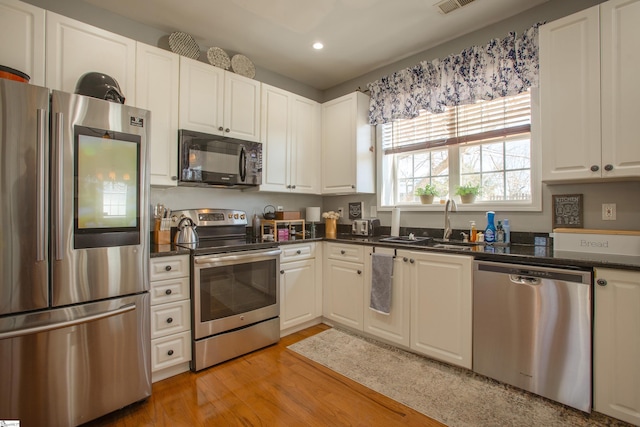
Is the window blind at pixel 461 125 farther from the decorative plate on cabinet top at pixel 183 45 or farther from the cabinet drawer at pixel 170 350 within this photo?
the cabinet drawer at pixel 170 350

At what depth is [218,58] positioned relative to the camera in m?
2.83

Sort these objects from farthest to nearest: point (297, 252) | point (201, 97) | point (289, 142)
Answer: point (289, 142) → point (297, 252) → point (201, 97)

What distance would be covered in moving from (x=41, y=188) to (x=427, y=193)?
289 cm

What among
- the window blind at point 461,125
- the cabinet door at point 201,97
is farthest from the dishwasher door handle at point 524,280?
the cabinet door at point 201,97

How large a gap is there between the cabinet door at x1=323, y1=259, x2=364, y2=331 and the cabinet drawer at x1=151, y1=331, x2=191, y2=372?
1.38m

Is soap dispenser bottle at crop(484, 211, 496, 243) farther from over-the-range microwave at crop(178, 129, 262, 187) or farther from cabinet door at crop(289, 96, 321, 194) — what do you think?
over-the-range microwave at crop(178, 129, 262, 187)

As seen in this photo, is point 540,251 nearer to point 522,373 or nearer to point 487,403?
point 522,373

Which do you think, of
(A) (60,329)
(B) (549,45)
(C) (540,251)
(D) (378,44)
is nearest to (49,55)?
(A) (60,329)

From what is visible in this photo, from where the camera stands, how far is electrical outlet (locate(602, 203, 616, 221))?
2092 millimetres

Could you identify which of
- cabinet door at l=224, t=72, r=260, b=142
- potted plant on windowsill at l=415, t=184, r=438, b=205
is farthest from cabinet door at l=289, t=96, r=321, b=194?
potted plant on windowsill at l=415, t=184, r=438, b=205

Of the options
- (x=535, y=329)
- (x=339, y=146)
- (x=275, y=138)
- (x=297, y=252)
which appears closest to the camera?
(x=535, y=329)

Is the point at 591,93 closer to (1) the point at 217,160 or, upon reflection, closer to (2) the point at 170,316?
(1) the point at 217,160

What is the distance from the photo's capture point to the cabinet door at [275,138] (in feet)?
10.0

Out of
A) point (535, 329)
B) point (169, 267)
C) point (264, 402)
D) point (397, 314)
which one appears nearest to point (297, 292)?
point (397, 314)
